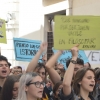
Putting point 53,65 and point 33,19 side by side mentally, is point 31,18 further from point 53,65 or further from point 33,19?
point 53,65

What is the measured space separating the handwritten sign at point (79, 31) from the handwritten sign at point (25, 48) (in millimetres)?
1876

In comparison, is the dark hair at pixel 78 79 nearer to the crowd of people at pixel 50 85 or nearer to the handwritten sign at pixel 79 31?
the crowd of people at pixel 50 85

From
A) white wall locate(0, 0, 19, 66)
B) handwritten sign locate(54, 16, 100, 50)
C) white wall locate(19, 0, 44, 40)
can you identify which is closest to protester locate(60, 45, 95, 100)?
handwritten sign locate(54, 16, 100, 50)

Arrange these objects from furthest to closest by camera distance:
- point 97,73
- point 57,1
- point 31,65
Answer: point 57,1 < point 97,73 < point 31,65

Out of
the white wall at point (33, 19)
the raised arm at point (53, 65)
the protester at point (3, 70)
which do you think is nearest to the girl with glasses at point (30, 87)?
the raised arm at point (53, 65)

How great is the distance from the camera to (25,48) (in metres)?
7.52

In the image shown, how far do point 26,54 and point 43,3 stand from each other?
23.4 feet

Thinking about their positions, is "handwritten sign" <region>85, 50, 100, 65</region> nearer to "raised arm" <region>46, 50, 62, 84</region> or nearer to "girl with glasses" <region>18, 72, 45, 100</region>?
"raised arm" <region>46, 50, 62, 84</region>

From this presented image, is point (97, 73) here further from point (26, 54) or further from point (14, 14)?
point (14, 14)

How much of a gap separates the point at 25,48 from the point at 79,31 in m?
2.07

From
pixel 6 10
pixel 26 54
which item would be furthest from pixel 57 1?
pixel 26 54

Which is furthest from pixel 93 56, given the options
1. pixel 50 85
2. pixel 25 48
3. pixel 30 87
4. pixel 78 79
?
pixel 30 87

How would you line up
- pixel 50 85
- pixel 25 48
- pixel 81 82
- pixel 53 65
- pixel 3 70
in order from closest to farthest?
pixel 81 82 → pixel 53 65 → pixel 3 70 → pixel 50 85 → pixel 25 48

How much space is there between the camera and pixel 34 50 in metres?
7.46
